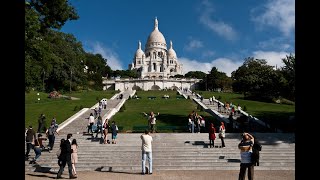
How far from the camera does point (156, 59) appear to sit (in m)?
142

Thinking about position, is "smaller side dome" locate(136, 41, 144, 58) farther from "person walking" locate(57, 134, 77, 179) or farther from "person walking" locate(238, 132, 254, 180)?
"person walking" locate(238, 132, 254, 180)

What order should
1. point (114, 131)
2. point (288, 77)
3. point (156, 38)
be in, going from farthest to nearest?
point (156, 38) < point (288, 77) < point (114, 131)

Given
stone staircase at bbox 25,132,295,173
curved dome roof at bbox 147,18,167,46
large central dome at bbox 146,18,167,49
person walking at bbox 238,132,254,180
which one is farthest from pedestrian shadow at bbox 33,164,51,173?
curved dome roof at bbox 147,18,167,46

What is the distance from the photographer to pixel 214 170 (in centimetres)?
1363

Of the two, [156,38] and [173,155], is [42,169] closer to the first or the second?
[173,155]

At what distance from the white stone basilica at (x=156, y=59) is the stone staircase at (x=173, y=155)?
115 metres

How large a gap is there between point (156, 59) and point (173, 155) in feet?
418

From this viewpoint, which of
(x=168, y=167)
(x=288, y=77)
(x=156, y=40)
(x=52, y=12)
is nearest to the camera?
(x=168, y=167)

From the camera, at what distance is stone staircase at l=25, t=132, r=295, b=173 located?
14.1 metres

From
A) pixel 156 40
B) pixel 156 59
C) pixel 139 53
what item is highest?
pixel 156 40

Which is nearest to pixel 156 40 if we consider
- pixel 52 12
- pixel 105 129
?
pixel 52 12

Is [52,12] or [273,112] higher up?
[52,12]
